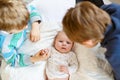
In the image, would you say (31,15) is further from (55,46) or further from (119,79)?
(119,79)

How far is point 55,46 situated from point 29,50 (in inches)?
4.9

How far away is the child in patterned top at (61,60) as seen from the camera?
1.11 meters

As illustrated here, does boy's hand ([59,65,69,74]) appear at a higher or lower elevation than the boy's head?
lower

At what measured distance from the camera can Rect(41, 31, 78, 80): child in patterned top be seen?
43.6 inches

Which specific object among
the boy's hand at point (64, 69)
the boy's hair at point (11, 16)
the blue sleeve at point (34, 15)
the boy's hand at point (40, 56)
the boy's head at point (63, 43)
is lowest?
the boy's hand at point (64, 69)

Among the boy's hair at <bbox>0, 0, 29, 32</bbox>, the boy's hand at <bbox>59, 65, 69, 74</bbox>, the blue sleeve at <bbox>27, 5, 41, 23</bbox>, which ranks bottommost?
Result: the boy's hand at <bbox>59, 65, 69, 74</bbox>

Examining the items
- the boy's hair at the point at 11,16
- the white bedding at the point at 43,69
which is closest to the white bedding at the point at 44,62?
the white bedding at the point at 43,69

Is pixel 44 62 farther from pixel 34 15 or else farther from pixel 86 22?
pixel 86 22

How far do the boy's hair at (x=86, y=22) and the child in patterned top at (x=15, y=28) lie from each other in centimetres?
24

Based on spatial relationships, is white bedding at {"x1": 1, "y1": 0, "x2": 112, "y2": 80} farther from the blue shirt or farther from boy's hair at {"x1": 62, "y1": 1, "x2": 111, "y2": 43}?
boy's hair at {"x1": 62, "y1": 1, "x2": 111, "y2": 43}

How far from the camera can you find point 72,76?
1117 mm

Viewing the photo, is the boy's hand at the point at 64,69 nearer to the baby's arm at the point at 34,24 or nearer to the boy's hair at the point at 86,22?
the baby's arm at the point at 34,24

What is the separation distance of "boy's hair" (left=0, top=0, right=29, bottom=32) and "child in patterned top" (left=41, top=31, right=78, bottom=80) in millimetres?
177

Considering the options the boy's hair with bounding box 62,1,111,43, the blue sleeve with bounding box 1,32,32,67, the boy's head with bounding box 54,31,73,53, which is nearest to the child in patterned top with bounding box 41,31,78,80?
the boy's head with bounding box 54,31,73,53
